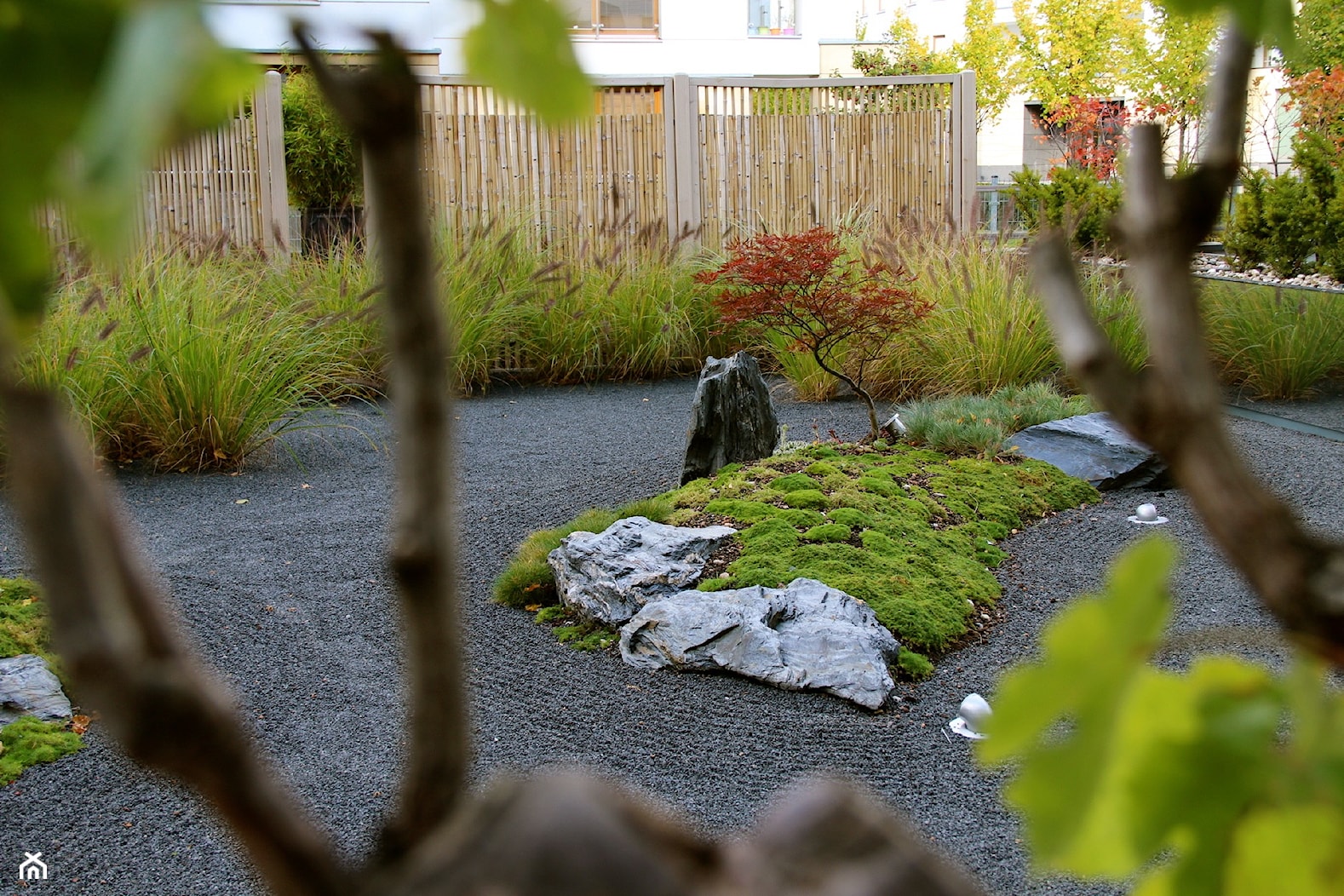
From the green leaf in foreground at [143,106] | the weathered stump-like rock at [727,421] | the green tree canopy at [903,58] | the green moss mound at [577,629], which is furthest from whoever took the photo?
the green tree canopy at [903,58]

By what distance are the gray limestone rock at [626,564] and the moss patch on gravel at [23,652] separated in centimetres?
146

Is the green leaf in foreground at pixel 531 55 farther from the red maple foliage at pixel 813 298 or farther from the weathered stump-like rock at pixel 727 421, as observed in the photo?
the red maple foliage at pixel 813 298

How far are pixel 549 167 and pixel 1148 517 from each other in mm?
6797

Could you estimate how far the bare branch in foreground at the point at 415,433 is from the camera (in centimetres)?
22

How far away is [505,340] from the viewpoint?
316 inches

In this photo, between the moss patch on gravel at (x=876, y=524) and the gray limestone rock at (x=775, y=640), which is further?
the moss patch on gravel at (x=876, y=524)

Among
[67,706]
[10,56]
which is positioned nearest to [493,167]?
[67,706]

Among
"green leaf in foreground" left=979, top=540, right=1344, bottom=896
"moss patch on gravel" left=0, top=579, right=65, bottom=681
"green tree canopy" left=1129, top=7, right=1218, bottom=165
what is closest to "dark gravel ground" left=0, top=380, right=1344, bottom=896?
"moss patch on gravel" left=0, top=579, right=65, bottom=681

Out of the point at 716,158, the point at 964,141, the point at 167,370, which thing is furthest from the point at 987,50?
the point at 167,370

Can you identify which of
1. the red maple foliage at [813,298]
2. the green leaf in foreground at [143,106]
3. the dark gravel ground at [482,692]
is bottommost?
the dark gravel ground at [482,692]

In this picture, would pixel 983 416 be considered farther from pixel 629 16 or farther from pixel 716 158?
pixel 629 16

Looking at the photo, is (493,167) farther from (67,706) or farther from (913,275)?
(67,706)

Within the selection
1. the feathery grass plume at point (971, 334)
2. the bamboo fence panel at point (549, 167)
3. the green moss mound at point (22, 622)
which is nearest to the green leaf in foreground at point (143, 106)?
the green moss mound at point (22, 622)

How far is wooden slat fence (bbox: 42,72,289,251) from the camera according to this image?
9.30m
